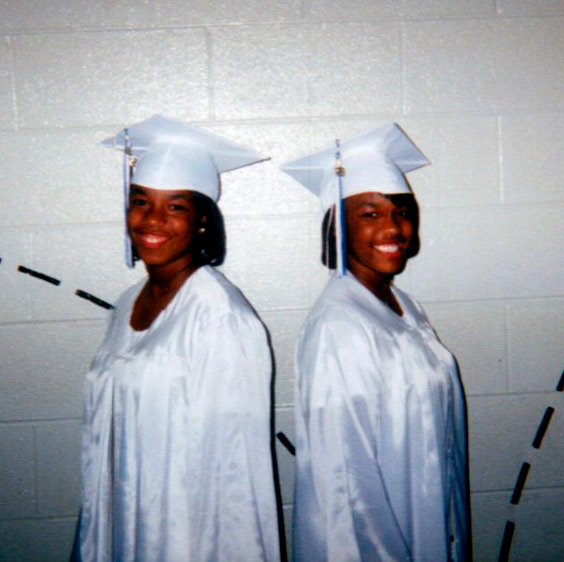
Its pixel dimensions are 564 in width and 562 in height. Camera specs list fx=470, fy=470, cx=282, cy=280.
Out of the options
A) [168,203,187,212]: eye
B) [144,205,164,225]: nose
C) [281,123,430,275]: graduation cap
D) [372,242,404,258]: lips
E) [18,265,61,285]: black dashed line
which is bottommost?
[18,265,61,285]: black dashed line

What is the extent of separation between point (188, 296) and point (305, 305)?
0.56 metres

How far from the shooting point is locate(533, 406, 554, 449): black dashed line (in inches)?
64.9

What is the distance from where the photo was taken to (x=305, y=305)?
1.61m

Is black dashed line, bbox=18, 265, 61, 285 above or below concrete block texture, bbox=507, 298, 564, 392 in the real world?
above

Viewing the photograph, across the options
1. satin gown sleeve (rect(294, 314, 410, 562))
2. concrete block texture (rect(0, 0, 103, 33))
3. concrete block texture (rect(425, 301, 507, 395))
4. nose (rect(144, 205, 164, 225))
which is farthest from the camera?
concrete block texture (rect(425, 301, 507, 395))

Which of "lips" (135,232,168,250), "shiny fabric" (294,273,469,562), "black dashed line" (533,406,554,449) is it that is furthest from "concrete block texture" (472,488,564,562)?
"lips" (135,232,168,250)

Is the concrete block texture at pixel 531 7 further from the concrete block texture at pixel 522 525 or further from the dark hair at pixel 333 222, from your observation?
the concrete block texture at pixel 522 525

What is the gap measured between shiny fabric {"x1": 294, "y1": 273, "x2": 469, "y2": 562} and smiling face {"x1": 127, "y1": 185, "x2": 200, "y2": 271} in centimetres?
39

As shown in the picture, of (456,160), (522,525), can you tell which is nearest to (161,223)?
(456,160)

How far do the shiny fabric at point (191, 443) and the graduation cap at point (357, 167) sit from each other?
0.38 m

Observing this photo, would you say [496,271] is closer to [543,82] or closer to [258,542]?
[543,82]

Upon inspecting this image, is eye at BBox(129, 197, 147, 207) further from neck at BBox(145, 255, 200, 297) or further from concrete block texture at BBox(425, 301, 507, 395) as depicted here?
concrete block texture at BBox(425, 301, 507, 395)

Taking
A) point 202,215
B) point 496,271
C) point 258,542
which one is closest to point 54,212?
point 202,215

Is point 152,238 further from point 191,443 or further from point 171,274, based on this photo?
point 191,443
